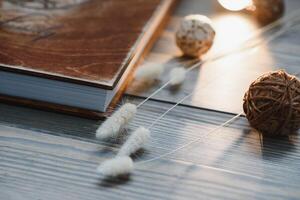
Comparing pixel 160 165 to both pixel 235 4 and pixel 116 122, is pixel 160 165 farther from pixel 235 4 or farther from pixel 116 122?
pixel 235 4

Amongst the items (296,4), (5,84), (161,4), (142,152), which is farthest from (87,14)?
(296,4)

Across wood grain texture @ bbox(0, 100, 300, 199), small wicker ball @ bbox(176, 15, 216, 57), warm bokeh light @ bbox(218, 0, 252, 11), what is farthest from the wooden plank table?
warm bokeh light @ bbox(218, 0, 252, 11)

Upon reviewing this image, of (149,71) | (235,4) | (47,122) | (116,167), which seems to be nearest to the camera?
(116,167)

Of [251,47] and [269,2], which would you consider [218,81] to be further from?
[269,2]

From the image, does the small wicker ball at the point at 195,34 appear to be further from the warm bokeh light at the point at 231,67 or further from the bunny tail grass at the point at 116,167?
the bunny tail grass at the point at 116,167

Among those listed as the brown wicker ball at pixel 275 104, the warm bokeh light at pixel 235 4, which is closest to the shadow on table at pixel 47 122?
the brown wicker ball at pixel 275 104

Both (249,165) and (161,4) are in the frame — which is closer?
(249,165)

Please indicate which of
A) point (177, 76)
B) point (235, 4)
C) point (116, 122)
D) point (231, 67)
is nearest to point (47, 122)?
point (116, 122)
